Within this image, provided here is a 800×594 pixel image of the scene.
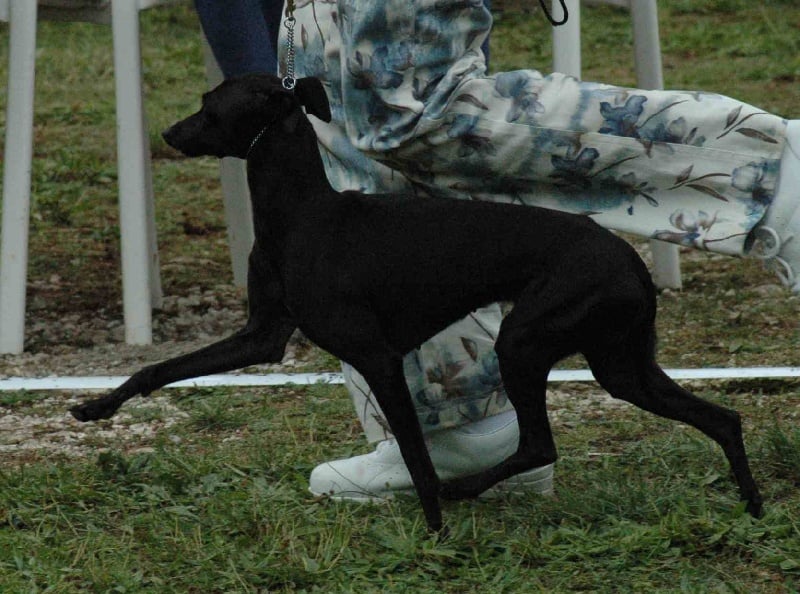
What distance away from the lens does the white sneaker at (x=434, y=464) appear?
2.63m

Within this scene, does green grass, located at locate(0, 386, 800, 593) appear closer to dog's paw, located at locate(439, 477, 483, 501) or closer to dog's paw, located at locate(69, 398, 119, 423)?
dog's paw, located at locate(439, 477, 483, 501)

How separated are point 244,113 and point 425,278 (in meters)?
0.41

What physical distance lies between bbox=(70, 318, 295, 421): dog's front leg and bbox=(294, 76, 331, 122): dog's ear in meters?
0.38

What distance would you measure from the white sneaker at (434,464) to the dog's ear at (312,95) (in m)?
0.65

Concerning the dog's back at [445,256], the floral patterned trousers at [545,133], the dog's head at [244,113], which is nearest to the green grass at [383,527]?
the dog's back at [445,256]

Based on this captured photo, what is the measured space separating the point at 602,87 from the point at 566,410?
41.9 inches

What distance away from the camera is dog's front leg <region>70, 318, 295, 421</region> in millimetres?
2496

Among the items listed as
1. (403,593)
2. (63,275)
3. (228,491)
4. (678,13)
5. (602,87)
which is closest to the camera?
(403,593)

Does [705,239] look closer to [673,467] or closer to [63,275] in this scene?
[673,467]

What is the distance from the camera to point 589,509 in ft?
8.08

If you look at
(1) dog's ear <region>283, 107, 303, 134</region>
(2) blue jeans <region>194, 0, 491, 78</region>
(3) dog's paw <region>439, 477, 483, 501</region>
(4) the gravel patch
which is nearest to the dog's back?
(1) dog's ear <region>283, 107, 303, 134</region>

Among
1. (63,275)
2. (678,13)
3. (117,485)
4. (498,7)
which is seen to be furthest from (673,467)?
(678,13)

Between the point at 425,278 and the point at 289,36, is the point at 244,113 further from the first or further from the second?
the point at 425,278

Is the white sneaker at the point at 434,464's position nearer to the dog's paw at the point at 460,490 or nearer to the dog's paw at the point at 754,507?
the dog's paw at the point at 460,490
